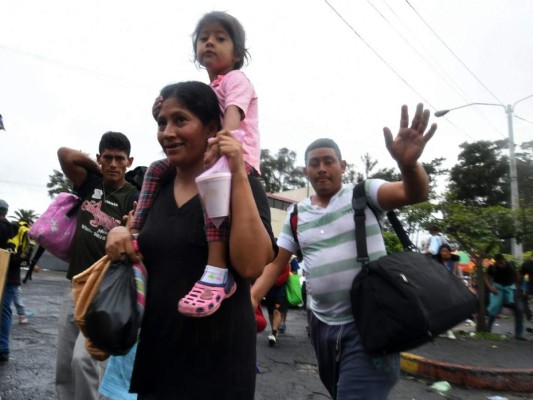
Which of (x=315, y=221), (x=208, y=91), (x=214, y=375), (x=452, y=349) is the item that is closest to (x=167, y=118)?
(x=208, y=91)

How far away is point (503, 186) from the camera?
37938mm

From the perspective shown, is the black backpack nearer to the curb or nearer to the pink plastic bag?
the pink plastic bag

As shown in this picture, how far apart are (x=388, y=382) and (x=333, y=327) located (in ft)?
1.18

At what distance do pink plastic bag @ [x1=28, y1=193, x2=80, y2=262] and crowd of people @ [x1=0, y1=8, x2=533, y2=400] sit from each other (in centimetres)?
31

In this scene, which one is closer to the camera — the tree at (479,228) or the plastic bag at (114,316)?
the plastic bag at (114,316)

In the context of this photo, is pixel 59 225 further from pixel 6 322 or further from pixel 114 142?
pixel 6 322

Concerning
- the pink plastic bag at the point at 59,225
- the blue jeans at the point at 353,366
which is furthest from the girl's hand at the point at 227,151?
the pink plastic bag at the point at 59,225

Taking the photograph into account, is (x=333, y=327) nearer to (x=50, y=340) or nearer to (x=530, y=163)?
(x=50, y=340)

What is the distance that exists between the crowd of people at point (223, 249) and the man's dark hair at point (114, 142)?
81 centimetres

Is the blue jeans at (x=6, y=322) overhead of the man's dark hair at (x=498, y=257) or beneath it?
beneath

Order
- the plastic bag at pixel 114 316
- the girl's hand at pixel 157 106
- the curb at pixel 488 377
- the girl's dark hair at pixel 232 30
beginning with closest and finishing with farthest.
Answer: the plastic bag at pixel 114 316, the girl's hand at pixel 157 106, the girl's dark hair at pixel 232 30, the curb at pixel 488 377

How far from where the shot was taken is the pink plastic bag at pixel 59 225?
301cm

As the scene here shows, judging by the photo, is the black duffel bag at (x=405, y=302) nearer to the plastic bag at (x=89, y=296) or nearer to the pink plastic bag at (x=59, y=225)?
the plastic bag at (x=89, y=296)

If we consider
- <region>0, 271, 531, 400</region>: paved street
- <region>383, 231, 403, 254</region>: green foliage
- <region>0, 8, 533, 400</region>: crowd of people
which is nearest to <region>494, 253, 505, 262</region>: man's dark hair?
<region>383, 231, 403, 254</region>: green foliage
